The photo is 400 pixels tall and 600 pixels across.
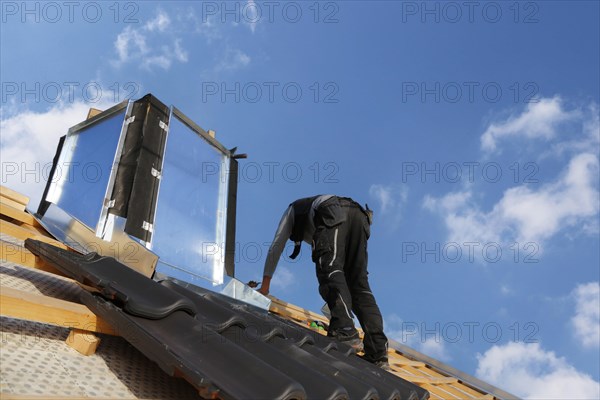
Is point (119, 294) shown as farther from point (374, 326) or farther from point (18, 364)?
point (374, 326)

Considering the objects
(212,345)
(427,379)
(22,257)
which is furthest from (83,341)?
(427,379)

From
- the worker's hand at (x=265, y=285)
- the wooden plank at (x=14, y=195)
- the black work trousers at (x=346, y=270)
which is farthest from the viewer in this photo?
the worker's hand at (x=265, y=285)

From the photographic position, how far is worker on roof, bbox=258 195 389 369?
3.04m

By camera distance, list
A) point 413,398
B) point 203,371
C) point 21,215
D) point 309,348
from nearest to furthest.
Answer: point 203,371 < point 413,398 < point 309,348 < point 21,215

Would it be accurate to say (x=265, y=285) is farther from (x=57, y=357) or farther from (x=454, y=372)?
(x=454, y=372)

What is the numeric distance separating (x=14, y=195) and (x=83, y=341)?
7.61 ft

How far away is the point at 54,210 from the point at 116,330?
81.1 inches

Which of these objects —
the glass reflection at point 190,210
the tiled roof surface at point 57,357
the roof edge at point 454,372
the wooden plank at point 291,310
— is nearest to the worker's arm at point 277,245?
the glass reflection at point 190,210

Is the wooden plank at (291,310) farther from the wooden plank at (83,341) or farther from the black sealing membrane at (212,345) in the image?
the wooden plank at (83,341)

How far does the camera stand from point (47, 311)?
1.52m

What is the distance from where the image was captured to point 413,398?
77.6 inches

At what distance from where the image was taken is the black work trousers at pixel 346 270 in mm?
3035

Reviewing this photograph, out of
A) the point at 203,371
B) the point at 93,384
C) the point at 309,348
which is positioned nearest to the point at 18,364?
the point at 93,384

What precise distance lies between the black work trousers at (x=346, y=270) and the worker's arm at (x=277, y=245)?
14.2 inches
